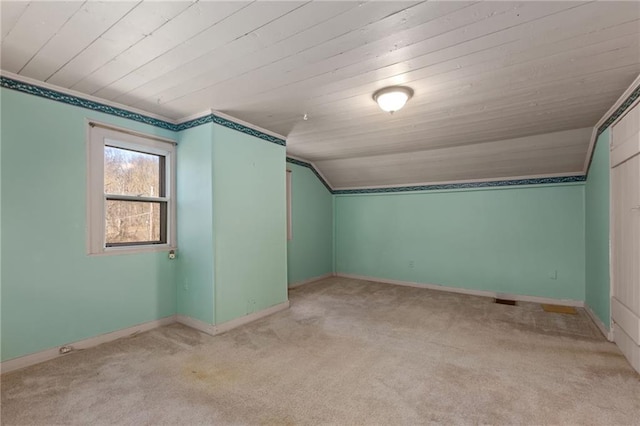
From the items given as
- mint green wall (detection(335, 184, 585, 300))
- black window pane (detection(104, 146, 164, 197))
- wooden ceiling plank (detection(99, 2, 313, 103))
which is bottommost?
mint green wall (detection(335, 184, 585, 300))

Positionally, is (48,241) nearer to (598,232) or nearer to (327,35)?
(327,35)

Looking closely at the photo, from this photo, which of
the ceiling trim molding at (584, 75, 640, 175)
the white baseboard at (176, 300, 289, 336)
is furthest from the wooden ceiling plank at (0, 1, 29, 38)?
the ceiling trim molding at (584, 75, 640, 175)

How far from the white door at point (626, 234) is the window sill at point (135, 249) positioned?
4.28 metres

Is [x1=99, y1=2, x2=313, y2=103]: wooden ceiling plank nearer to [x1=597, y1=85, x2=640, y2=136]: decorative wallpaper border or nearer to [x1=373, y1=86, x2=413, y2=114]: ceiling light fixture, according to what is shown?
[x1=373, y1=86, x2=413, y2=114]: ceiling light fixture

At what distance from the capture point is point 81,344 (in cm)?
266

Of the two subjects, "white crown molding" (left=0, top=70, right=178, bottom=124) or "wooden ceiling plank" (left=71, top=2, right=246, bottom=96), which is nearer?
"wooden ceiling plank" (left=71, top=2, right=246, bottom=96)

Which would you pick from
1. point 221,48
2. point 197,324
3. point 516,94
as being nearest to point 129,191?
point 197,324

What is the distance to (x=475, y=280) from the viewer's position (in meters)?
4.81

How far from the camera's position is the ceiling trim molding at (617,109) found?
235 centimetres

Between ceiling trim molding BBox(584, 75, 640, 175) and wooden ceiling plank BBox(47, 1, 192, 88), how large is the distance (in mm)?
3266

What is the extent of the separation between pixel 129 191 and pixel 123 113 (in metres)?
0.78

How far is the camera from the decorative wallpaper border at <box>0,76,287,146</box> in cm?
238

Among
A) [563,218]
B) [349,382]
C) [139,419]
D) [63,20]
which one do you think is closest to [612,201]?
[563,218]

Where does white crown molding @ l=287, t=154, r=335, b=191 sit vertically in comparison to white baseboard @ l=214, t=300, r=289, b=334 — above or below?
above
